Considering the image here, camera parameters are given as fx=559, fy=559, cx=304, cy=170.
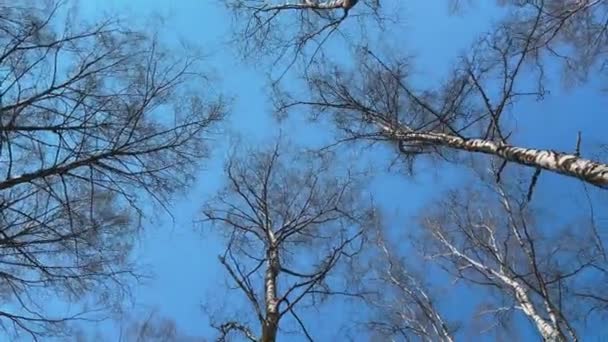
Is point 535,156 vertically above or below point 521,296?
below

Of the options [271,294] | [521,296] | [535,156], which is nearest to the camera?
[535,156]

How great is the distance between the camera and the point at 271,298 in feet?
19.4

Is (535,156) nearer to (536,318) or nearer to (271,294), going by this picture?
(271,294)

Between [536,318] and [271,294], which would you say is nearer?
[271,294]

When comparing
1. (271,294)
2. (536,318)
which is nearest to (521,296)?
(536,318)

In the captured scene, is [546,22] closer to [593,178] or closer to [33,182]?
[593,178]

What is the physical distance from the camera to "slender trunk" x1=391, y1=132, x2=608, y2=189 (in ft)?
12.2

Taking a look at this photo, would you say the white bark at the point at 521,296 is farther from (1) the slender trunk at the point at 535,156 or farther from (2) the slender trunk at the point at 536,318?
(1) the slender trunk at the point at 535,156

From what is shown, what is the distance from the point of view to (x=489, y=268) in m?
9.16

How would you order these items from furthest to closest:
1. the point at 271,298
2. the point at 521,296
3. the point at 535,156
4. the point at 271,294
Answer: the point at 521,296
the point at 271,294
the point at 271,298
the point at 535,156

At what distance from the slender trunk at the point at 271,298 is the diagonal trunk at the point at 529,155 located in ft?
6.74

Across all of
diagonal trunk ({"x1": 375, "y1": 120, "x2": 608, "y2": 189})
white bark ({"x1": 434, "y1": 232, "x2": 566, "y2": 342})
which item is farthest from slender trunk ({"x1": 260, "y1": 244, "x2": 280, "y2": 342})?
white bark ({"x1": 434, "y1": 232, "x2": 566, "y2": 342})

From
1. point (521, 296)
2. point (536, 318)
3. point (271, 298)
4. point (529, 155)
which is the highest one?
point (521, 296)

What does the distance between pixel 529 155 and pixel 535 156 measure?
2.4 inches
